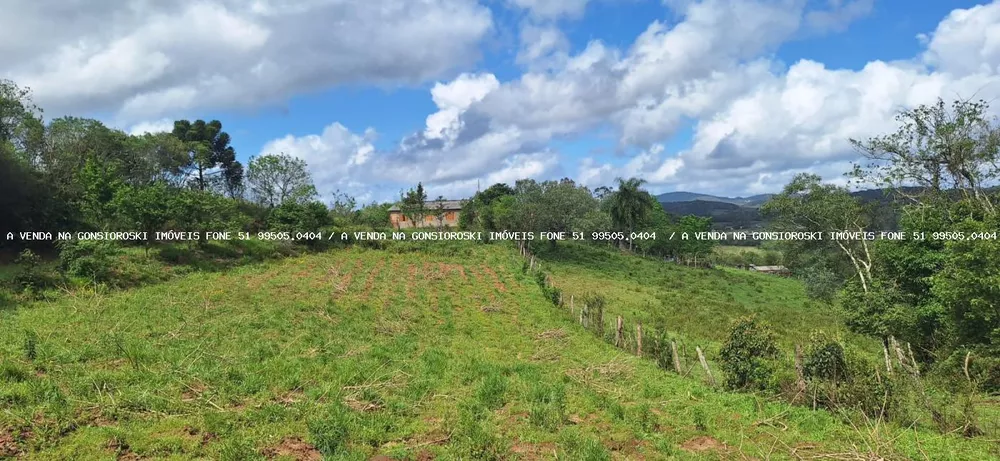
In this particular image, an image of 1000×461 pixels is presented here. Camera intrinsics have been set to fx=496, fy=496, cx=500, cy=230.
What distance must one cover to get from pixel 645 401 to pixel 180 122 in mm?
65200

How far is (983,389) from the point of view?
14.6m

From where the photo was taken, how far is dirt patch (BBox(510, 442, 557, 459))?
771cm

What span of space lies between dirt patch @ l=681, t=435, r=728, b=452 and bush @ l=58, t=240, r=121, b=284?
22.7 meters

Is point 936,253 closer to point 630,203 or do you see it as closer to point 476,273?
point 476,273

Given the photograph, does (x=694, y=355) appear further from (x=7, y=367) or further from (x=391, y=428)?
(x=7, y=367)

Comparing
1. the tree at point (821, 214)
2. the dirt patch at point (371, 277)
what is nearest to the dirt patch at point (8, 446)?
the dirt patch at point (371, 277)

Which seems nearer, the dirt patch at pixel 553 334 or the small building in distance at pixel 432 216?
the dirt patch at pixel 553 334

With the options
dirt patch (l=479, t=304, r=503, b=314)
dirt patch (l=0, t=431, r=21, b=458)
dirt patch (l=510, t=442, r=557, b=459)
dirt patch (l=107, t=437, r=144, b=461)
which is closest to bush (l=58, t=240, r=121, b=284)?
dirt patch (l=479, t=304, r=503, b=314)

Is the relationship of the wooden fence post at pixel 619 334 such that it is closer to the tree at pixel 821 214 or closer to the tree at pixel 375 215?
the tree at pixel 821 214

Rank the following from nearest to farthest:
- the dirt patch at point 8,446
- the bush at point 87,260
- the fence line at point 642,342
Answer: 1. the dirt patch at point 8,446
2. the fence line at point 642,342
3. the bush at point 87,260

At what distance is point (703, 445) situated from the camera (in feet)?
27.9

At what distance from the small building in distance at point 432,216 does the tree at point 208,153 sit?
67.4ft

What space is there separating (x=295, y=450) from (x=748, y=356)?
10530mm

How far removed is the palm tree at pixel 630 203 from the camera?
60.2 m
